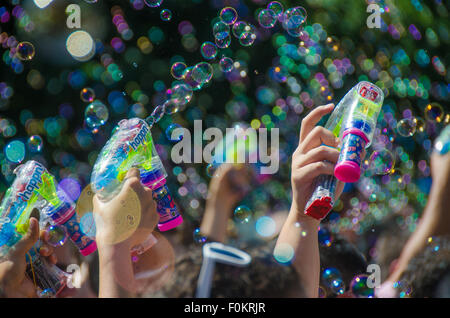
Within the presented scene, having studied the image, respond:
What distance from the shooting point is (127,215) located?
141cm

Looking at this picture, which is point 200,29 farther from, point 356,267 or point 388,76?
point 356,267

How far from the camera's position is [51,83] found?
3.49 metres

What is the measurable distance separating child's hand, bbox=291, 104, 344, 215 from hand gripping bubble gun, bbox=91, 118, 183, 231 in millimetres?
547

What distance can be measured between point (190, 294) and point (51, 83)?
2.78 m

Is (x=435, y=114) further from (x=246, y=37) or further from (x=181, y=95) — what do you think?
(x=181, y=95)

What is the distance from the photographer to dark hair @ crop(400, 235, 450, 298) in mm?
1384

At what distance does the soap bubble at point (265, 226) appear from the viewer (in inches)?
85.2

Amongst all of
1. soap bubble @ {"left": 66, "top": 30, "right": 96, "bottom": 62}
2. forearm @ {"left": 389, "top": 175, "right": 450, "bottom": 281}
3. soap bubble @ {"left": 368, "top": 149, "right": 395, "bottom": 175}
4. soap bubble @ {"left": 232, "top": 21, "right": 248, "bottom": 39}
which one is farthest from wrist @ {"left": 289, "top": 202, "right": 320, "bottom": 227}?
soap bubble @ {"left": 66, "top": 30, "right": 96, "bottom": 62}

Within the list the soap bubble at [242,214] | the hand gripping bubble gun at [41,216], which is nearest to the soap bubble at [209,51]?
the soap bubble at [242,214]

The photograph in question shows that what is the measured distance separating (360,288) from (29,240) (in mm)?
1284

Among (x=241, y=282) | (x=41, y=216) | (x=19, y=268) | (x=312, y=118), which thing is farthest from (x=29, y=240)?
(x=312, y=118)

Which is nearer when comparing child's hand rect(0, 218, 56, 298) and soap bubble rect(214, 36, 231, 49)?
child's hand rect(0, 218, 56, 298)

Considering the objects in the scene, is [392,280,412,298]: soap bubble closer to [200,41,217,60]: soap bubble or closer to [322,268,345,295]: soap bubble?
[322,268,345,295]: soap bubble
